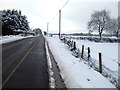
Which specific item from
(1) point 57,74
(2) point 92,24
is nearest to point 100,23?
(2) point 92,24

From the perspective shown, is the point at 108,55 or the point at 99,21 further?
the point at 99,21

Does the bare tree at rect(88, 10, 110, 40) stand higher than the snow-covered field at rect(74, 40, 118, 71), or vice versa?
the bare tree at rect(88, 10, 110, 40)

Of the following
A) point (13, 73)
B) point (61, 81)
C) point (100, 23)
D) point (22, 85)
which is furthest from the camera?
point (100, 23)

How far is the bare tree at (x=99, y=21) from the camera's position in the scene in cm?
8700

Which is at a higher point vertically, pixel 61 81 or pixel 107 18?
pixel 107 18

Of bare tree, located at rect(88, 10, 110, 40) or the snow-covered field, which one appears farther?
bare tree, located at rect(88, 10, 110, 40)

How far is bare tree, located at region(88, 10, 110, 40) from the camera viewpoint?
285 feet

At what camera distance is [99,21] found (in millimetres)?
87812

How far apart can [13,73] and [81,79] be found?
3.32 m

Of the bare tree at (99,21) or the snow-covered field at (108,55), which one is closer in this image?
the snow-covered field at (108,55)

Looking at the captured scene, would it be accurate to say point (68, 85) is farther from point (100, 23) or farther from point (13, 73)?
point (100, 23)

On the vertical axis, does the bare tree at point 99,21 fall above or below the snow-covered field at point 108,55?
above

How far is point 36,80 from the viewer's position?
8.72 m

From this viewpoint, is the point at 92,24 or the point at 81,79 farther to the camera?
the point at 92,24
